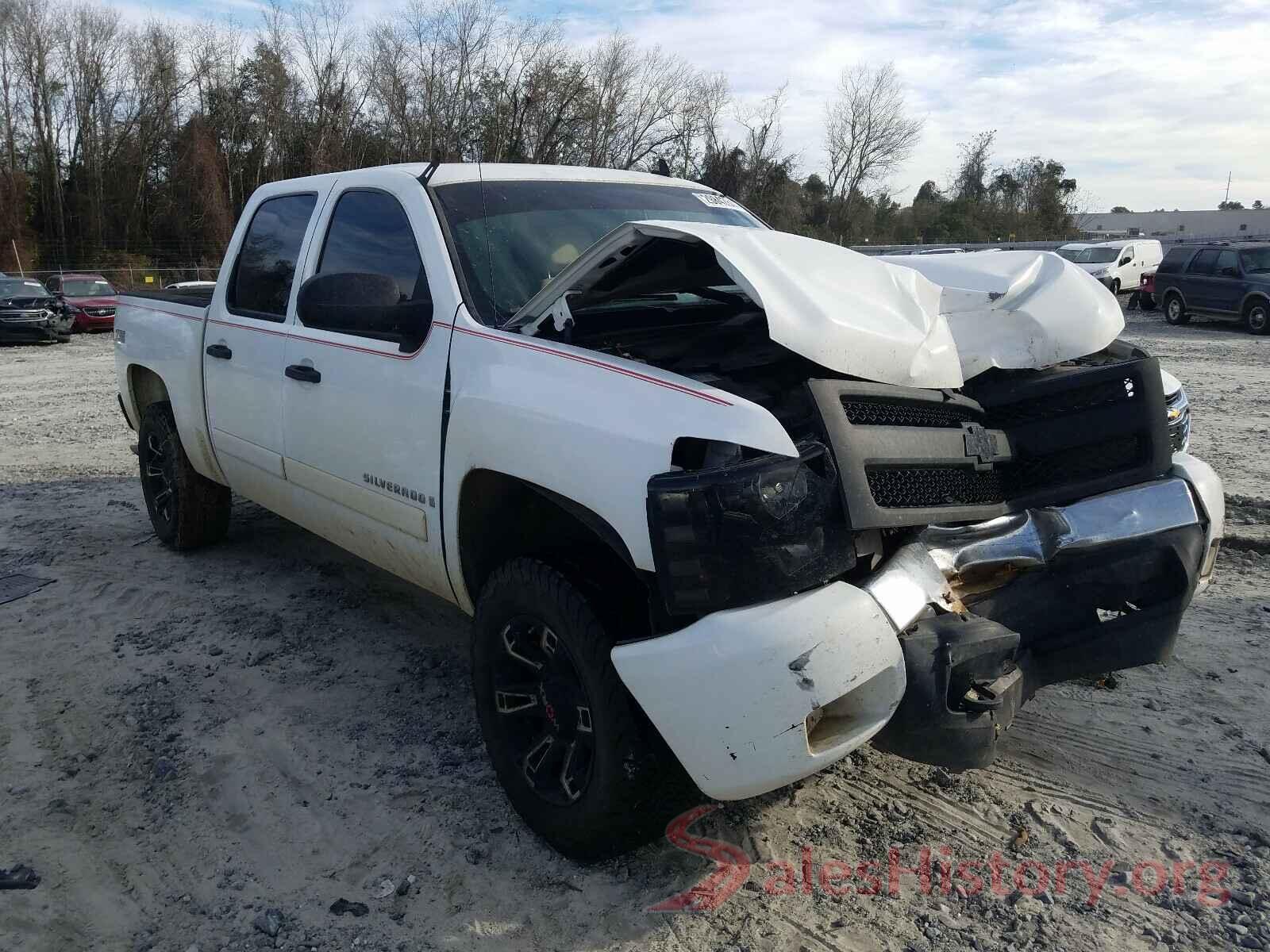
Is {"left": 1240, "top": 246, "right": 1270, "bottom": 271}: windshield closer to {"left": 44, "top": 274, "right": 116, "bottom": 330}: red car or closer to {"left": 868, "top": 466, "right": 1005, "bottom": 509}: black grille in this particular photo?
{"left": 868, "top": 466, "right": 1005, "bottom": 509}: black grille

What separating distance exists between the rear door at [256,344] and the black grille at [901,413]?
8.51 feet

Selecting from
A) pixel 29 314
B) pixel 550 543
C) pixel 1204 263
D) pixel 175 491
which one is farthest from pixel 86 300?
pixel 1204 263

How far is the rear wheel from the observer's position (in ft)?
62.0

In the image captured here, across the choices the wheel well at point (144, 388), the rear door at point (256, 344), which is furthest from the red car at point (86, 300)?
the rear door at point (256, 344)

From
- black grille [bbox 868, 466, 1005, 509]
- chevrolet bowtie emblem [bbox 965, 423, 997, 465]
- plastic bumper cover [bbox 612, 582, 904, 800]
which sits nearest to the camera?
plastic bumper cover [bbox 612, 582, 904, 800]

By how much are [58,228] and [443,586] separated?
2020 inches

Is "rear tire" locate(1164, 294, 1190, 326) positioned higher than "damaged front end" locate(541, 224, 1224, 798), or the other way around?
"damaged front end" locate(541, 224, 1224, 798)

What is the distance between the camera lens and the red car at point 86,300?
76.3 ft

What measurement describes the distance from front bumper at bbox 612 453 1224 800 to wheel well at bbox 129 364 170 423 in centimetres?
444

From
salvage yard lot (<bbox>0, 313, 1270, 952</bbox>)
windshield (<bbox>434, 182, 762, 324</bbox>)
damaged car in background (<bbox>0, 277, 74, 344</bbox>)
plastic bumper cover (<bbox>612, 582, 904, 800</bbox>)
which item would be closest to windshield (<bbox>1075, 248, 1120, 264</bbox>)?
salvage yard lot (<bbox>0, 313, 1270, 952</bbox>)

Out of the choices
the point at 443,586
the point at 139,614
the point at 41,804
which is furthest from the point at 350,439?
the point at 139,614

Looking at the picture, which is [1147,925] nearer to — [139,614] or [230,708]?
[230,708]

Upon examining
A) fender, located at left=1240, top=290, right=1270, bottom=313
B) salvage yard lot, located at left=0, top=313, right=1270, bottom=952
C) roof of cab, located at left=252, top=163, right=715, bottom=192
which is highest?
roof of cab, located at left=252, top=163, right=715, bottom=192

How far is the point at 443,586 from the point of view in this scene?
3.37m
